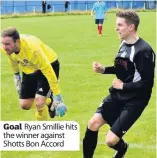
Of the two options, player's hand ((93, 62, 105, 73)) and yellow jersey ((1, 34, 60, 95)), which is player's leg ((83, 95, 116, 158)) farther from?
yellow jersey ((1, 34, 60, 95))

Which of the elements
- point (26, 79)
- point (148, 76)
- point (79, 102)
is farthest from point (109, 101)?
point (79, 102)

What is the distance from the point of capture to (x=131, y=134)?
24.5 ft

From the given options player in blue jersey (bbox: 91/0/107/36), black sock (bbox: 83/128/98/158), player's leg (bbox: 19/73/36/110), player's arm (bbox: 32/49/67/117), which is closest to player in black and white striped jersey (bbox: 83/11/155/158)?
black sock (bbox: 83/128/98/158)

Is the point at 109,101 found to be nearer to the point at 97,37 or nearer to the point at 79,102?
the point at 79,102

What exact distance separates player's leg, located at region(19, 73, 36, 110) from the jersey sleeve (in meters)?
0.66

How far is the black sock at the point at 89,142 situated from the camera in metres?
6.01

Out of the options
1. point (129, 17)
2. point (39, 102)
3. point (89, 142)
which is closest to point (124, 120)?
point (89, 142)

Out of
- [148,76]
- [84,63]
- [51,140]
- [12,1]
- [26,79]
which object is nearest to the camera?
[148,76]

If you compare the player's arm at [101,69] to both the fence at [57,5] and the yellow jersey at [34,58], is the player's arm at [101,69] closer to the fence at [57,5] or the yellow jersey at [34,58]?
the yellow jersey at [34,58]

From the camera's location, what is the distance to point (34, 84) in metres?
8.03

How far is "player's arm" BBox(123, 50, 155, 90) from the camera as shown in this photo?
18.2 feet

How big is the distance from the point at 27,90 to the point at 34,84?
7.3 inches

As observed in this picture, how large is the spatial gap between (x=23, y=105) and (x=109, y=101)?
2656mm

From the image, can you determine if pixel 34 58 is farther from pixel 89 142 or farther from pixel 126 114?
pixel 126 114
